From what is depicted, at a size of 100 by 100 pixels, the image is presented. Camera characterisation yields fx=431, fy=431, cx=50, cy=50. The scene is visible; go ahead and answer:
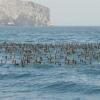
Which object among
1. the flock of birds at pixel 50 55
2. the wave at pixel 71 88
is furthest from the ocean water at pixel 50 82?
the flock of birds at pixel 50 55

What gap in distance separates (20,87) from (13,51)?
2434cm

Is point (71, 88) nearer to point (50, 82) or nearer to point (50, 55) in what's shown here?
point (50, 82)

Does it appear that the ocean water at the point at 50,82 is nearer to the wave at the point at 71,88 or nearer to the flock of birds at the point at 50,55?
the wave at the point at 71,88

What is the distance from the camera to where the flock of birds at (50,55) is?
149 ft

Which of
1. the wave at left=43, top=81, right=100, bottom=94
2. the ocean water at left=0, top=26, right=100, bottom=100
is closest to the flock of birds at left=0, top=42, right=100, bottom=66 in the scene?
the ocean water at left=0, top=26, right=100, bottom=100

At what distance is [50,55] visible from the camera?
49.6 meters

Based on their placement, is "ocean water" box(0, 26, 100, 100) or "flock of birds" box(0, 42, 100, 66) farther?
"flock of birds" box(0, 42, 100, 66)

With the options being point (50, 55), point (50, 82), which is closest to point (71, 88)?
point (50, 82)

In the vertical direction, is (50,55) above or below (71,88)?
above

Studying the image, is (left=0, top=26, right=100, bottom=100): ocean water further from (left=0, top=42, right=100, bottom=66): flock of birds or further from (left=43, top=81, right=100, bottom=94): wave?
(left=0, top=42, right=100, bottom=66): flock of birds

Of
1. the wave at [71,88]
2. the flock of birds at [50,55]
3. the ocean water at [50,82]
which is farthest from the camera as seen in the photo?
the flock of birds at [50,55]

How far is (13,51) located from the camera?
54.7m

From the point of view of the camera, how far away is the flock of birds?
4550 centimetres

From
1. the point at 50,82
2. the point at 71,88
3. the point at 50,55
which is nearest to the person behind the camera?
the point at 71,88
